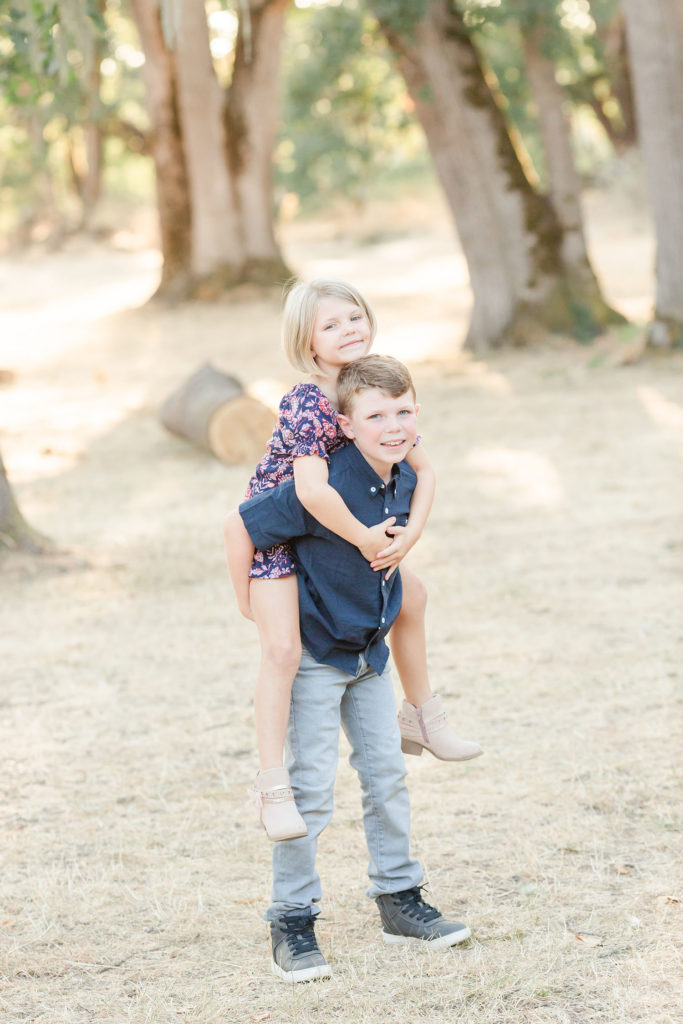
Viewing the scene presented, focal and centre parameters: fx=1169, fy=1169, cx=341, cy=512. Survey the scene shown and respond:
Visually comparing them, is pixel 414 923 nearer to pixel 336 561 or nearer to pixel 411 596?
pixel 411 596

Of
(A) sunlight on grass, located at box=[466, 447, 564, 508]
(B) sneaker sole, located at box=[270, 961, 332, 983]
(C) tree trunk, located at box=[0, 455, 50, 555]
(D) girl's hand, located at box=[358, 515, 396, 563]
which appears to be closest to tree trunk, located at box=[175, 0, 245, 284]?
(A) sunlight on grass, located at box=[466, 447, 564, 508]

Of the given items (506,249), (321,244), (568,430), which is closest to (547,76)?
(506,249)

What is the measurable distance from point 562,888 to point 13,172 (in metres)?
42.2

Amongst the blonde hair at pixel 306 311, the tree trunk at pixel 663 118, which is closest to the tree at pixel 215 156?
the tree trunk at pixel 663 118

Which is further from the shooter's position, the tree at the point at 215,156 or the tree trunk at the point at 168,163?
the tree at the point at 215,156

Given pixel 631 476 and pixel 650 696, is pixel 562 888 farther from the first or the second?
pixel 631 476

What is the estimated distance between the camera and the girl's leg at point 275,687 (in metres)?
2.84

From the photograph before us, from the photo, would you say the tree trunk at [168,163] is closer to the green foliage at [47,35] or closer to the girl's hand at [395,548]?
the green foliage at [47,35]

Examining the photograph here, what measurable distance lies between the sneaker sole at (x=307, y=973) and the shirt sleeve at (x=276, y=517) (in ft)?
3.49

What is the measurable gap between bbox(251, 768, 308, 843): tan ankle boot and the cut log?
666 centimetres

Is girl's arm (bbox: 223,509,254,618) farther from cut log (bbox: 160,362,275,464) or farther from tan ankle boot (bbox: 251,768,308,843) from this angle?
cut log (bbox: 160,362,275,464)

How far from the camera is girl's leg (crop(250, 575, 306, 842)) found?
2.84 m

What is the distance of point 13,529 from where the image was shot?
6770 millimetres

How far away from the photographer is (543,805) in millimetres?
3893
